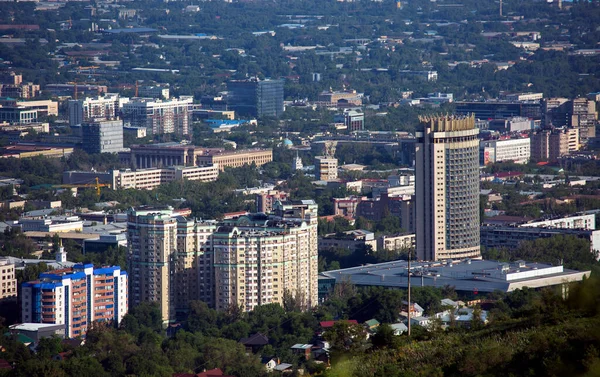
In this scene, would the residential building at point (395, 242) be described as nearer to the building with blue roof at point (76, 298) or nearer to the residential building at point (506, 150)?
the building with blue roof at point (76, 298)

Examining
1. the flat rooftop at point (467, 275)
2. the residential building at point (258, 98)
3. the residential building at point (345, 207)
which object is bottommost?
the residential building at point (345, 207)

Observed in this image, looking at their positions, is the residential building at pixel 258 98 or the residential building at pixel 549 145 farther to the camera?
the residential building at pixel 258 98

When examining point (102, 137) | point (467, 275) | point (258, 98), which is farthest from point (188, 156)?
point (467, 275)

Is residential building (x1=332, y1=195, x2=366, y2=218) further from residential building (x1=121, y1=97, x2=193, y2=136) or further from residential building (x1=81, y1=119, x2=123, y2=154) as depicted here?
residential building (x1=121, y1=97, x2=193, y2=136)

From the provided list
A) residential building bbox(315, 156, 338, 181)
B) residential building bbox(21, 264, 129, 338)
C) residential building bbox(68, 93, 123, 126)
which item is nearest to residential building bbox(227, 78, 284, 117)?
residential building bbox(68, 93, 123, 126)

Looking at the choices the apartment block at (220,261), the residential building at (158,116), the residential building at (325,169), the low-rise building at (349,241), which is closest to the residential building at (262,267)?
the apartment block at (220,261)

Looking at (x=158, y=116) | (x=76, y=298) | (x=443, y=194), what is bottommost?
(x=76, y=298)

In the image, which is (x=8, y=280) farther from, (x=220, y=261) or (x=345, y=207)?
(x=345, y=207)
